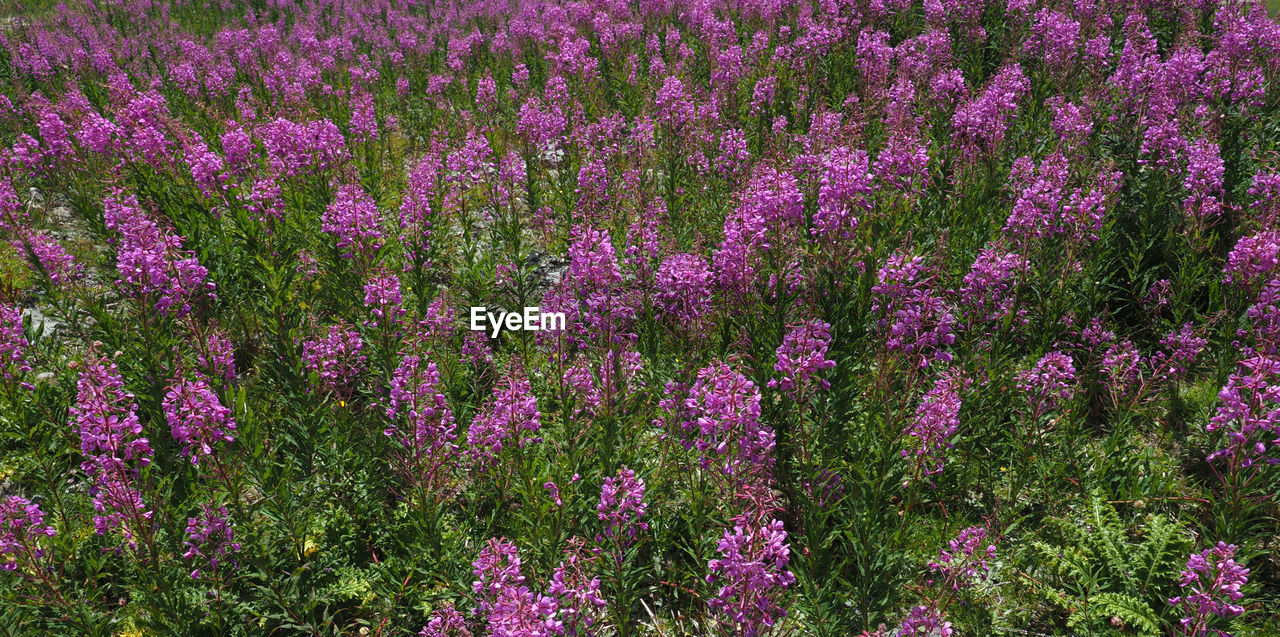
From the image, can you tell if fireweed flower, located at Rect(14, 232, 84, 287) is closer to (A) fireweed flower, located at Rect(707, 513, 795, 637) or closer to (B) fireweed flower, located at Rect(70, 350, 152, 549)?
(B) fireweed flower, located at Rect(70, 350, 152, 549)

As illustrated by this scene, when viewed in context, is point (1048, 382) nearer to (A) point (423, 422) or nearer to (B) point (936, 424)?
(B) point (936, 424)

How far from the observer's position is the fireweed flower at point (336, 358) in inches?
206

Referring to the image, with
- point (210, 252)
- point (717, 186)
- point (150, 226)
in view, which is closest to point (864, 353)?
point (717, 186)

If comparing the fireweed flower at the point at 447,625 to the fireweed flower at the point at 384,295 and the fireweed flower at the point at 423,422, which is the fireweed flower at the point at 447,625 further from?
the fireweed flower at the point at 384,295

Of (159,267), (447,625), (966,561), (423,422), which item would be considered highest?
(159,267)

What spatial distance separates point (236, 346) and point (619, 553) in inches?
191

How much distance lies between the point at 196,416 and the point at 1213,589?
5623 mm

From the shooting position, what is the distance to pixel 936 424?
12.9 ft

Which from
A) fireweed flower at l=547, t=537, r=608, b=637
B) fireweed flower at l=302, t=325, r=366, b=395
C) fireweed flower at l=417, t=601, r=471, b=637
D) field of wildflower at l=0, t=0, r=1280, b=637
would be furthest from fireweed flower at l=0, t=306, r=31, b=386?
fireweed flower at l=547, t=537, r=608, b=637

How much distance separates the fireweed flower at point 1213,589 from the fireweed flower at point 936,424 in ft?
4.30

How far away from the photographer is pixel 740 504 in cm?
385

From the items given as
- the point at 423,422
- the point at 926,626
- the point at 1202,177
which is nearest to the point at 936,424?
the point at 926,626

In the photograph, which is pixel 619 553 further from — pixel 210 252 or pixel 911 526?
pixel 210 252

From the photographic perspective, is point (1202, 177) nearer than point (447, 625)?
No
